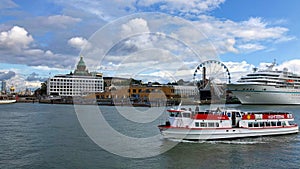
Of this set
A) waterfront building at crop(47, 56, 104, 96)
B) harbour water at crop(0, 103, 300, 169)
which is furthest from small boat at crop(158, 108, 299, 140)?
waterfront building at crop(47, 56, 104, 96)

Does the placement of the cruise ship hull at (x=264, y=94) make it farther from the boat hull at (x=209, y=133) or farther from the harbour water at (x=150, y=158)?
the boat hull at (x=209, y=133)

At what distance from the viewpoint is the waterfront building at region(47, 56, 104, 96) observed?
6393 inches

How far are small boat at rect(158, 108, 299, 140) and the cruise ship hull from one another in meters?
50.4

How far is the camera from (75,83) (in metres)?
167

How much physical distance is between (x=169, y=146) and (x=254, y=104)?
6354cm

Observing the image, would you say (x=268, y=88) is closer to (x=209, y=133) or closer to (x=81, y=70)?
(x=209, y=133)

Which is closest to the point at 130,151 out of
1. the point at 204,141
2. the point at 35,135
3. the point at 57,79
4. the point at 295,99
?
the point at 204,141

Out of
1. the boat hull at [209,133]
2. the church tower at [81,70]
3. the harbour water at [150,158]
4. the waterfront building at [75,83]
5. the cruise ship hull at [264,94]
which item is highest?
the church tower at [81,70]

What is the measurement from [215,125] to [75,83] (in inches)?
5765

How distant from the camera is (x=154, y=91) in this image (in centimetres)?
11094

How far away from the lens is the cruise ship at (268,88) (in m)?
79.8

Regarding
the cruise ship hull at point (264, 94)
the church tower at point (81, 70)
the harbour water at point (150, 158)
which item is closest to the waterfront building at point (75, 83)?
the church tower at point (81, 70)

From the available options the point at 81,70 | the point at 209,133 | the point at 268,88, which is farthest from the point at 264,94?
the point at 81,70

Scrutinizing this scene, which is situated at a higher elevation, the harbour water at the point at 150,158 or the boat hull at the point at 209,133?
the boat hull at the point at 209,133
